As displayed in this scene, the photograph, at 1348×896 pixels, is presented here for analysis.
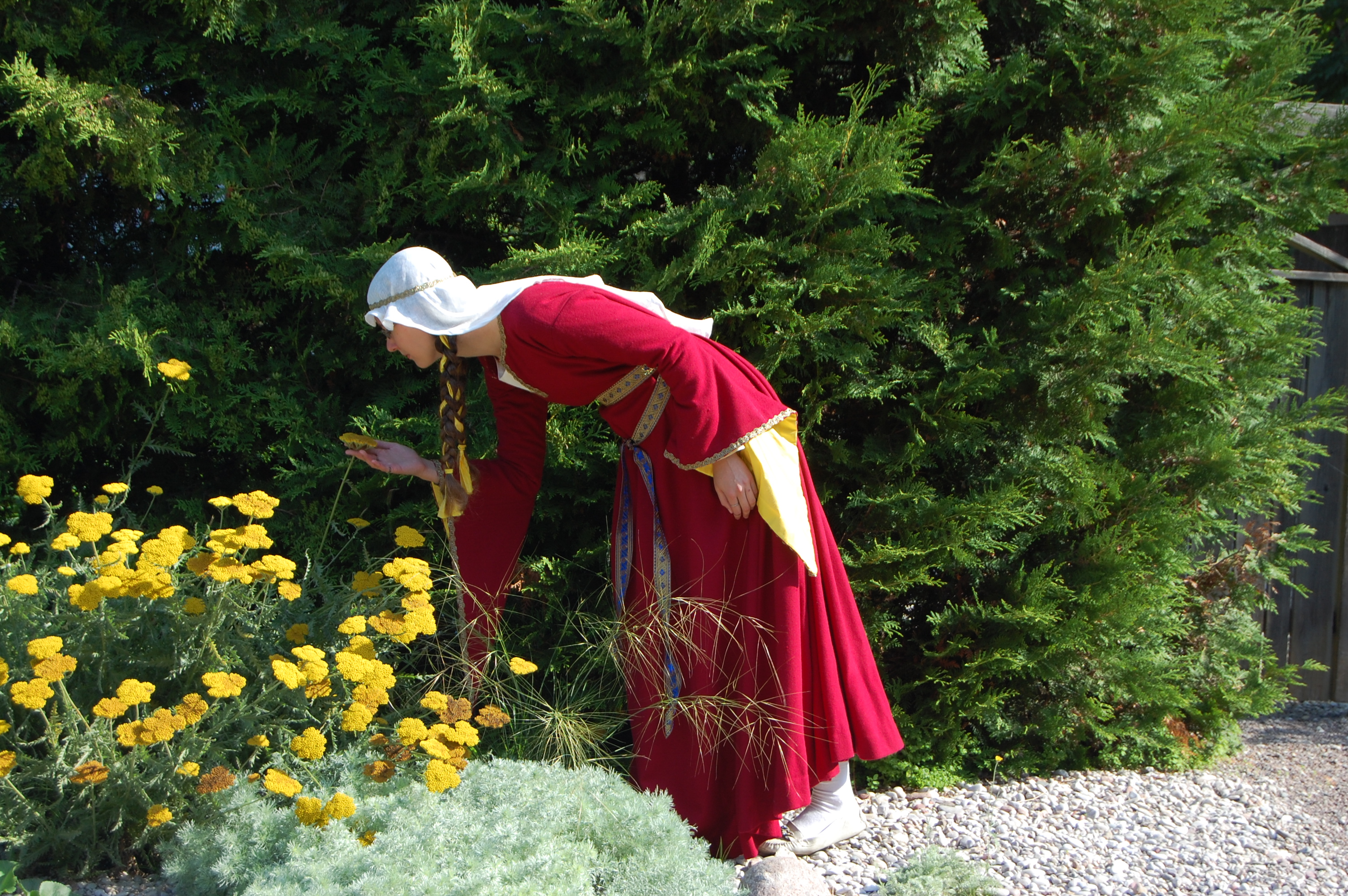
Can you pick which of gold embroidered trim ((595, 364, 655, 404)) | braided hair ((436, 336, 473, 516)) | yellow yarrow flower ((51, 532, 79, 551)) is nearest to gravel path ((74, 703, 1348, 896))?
yellow yarrow flower ((51, 532, 79, 551))

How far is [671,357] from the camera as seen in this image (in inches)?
83.1

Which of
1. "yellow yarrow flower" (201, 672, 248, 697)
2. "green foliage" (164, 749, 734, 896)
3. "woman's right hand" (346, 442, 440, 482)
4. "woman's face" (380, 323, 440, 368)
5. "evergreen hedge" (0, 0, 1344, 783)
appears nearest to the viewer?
"green foliage" (164, 749, 734, 896)

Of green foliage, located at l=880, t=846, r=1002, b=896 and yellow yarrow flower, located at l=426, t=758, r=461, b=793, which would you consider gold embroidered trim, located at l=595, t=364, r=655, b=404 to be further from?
green foliage, located at l=880, t=846, r=1002, b=896

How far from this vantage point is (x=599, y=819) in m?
1.84

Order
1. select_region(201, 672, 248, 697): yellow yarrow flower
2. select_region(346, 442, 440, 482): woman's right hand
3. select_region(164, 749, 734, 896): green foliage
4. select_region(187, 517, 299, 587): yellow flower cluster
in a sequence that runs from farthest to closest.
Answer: select_region(346, 442, 440, 482): woman's right hand, select_region(187, 517, 299, 587): yellow flower cluster, select_region(201, 672, 248, 697): yellow yarrow flower, select_region(164, 749, 734, 896): green foliage

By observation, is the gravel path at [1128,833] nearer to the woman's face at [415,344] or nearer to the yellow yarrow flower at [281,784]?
the yellow yarrow flower at [281,784]

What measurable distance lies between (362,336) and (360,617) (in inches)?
50.4

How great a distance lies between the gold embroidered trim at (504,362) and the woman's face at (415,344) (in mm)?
158

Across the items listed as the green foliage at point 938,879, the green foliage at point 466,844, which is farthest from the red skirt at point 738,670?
the green foliage at point 466,844

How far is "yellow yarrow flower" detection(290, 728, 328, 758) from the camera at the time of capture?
171cm

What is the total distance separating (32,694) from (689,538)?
1.33 metres

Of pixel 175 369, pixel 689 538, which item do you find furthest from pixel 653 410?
pixel 175 369

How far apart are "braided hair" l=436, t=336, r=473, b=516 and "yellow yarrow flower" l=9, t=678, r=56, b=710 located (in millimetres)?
935

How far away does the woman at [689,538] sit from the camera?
2141mm
